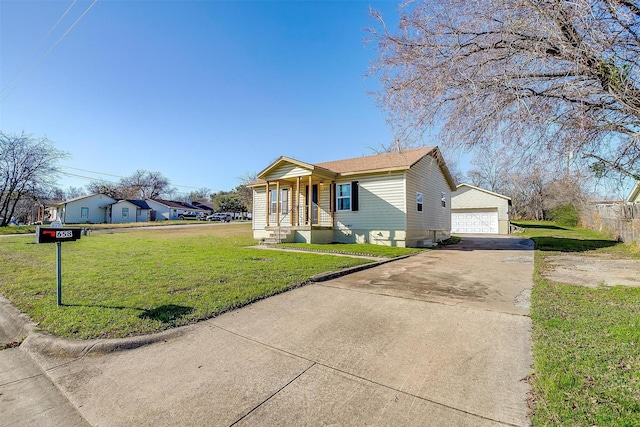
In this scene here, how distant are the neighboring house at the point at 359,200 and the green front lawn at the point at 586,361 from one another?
848 centimetres

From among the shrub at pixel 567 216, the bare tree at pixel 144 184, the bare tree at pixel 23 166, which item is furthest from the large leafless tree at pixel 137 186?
the shrub at pixel 567 216

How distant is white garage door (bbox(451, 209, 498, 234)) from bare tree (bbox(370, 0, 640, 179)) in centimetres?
2289

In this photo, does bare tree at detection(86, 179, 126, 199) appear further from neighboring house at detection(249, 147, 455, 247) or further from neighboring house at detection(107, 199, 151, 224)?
neighboring house at detection(249, 147, 455, 247)

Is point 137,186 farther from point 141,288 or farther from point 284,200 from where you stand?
point 141,288

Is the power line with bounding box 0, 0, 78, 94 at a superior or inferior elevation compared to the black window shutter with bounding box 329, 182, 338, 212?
superior

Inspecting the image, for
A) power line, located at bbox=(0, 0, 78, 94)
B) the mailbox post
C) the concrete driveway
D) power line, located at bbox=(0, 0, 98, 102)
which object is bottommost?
the concrete driveway

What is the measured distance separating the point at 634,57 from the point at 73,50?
46.3 feet

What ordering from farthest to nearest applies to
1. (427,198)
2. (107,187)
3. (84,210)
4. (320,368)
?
(107,187) < (84,210) < (427,198) < (320,368)

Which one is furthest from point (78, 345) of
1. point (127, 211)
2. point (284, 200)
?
point (127, 211)

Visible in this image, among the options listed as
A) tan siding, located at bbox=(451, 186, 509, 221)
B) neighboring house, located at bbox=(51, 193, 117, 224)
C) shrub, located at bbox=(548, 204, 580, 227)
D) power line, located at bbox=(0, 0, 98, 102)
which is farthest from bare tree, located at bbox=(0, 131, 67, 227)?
shrub, located at bbox=(548, 204, 580, 227)

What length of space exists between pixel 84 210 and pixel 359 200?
44.4 metres

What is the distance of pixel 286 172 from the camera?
14.1 meters

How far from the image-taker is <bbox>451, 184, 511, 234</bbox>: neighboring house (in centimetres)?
2472

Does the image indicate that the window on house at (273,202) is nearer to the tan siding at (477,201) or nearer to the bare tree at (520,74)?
the bare tree at (520,74)
